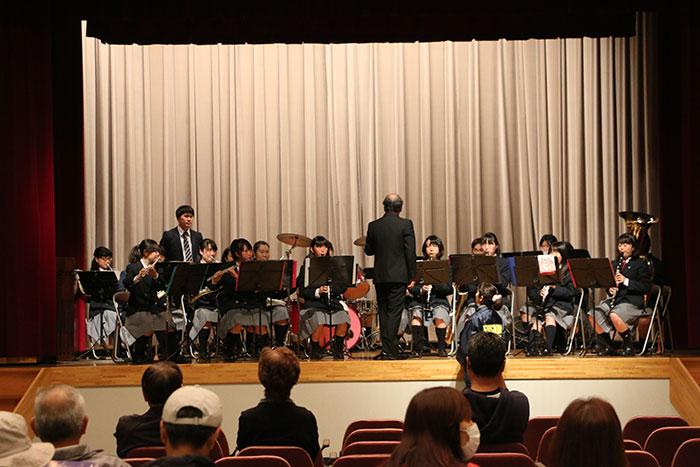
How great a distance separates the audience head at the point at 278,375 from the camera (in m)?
4.14

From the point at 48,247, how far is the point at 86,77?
434 cm

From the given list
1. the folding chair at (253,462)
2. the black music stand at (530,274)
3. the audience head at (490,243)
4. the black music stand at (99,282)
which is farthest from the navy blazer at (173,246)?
the folding chair at (253,462)

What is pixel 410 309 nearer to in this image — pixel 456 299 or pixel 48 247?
pixel 456 299

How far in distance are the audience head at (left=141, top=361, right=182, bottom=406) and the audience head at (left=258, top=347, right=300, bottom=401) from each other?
0.40m

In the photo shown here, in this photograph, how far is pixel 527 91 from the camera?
11.8m

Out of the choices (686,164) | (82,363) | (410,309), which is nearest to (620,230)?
(686,164)

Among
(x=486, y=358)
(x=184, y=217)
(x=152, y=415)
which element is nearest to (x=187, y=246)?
(x=184, y=217)

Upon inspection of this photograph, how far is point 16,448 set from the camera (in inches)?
107

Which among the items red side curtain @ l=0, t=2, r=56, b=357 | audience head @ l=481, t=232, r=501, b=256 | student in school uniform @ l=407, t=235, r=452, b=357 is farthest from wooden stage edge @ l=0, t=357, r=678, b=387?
Result: audience head @ l=481, t=232, r=501, b=256

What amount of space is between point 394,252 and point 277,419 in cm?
414

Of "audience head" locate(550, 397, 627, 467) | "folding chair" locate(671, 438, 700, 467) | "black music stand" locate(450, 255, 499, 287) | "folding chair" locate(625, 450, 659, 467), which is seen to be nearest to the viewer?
"audience head" locate(550, 397, 627, 467)

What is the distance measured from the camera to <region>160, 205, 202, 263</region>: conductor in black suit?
28.6ft

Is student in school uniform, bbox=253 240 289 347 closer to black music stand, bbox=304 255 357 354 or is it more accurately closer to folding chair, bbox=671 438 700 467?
black music stand, bbox=304 255 357 354

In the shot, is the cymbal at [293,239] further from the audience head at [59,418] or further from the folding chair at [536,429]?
the audience head at [59,418]
